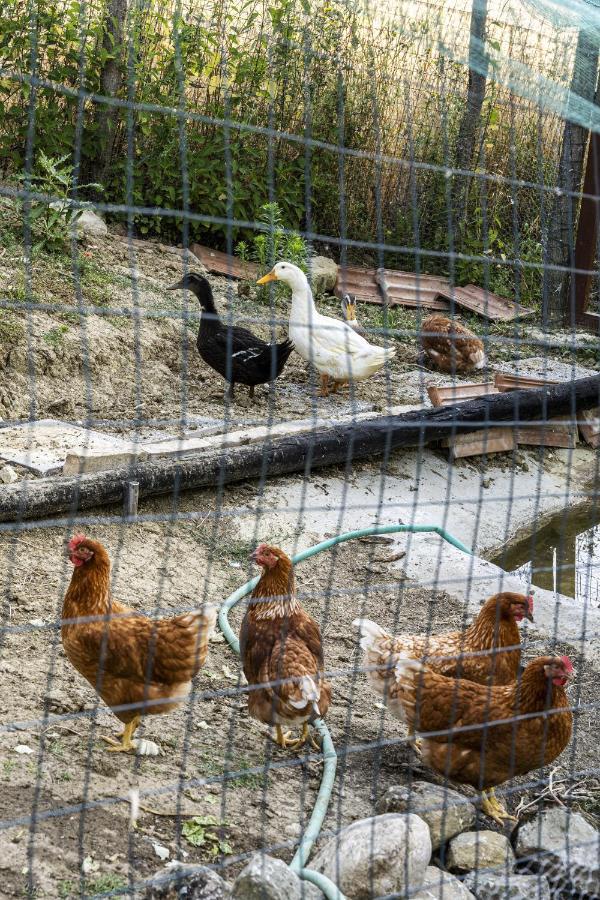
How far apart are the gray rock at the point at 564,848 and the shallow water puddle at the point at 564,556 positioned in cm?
246

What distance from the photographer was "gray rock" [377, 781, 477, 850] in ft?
11.0

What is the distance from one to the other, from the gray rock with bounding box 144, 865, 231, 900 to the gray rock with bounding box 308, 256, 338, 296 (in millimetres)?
7279

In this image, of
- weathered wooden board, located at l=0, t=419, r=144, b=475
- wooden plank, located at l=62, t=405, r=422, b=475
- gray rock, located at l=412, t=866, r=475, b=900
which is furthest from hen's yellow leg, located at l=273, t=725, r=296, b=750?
weathered wooden board, located at l=0, t=419, r=144, b=475

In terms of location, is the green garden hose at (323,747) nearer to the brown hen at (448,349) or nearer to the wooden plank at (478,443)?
the wooden plank at (478,443)

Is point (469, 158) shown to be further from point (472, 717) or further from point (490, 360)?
point (472, 717)

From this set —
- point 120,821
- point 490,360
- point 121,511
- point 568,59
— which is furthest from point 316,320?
point 120,821

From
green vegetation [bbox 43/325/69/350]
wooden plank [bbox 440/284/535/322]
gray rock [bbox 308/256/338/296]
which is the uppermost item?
gray rock [bbox 308/256/338/296]

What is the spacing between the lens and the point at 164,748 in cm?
371

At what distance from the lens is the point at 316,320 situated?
7633 millimetres

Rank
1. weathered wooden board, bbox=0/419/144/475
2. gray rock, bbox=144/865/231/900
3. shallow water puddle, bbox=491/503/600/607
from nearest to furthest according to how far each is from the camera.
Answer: gray rock, bbox=144/865/231/900 < weathered wooden board, bbox=0/419/144/475 < shallow water puddle, bbox=491/503/600/607

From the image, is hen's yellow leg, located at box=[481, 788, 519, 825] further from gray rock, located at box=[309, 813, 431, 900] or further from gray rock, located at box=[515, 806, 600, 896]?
gray rock, located at box=[309, 813, 431, 900]

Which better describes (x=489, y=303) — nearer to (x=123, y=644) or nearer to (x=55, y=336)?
(x=55, y=336)

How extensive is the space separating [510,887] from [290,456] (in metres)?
3.31

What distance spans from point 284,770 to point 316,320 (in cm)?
439
